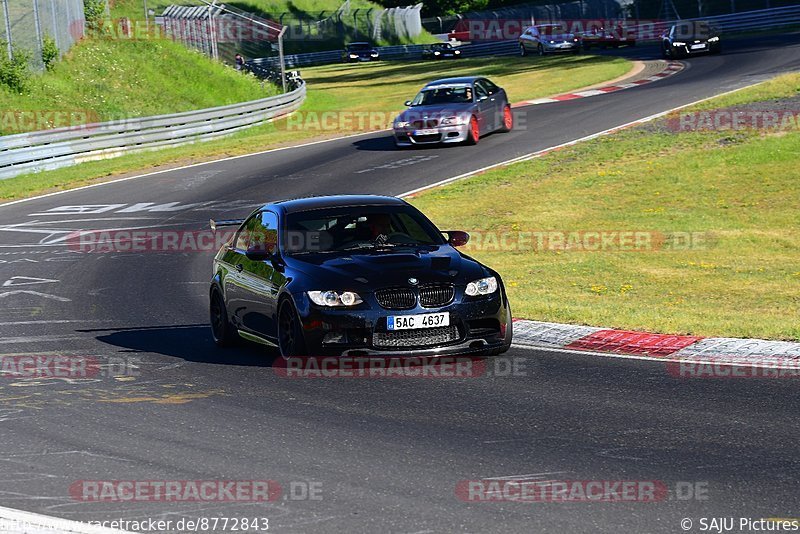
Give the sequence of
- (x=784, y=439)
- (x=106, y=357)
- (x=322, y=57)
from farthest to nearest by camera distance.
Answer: (x=322, y=57), (x=106, y=357), (x=784, y=439)

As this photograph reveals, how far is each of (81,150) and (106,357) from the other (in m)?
22.4

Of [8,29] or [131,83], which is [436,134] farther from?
[131,83]

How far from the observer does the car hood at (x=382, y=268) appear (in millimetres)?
10320

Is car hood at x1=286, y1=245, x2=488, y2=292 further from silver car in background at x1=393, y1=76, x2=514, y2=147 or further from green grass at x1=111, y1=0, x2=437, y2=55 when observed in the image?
green grass at x1=111, y1=0, x2=437, y2=55

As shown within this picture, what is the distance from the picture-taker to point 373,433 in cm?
803

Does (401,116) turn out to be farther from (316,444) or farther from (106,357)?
(316,444)

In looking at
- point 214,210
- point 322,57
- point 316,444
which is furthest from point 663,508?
point 322,57

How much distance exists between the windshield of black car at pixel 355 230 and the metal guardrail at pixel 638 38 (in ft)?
173

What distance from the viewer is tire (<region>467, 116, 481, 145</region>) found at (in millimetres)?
30719

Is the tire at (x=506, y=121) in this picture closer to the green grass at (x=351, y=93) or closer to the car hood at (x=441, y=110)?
the car hood at (x=441, y=110)

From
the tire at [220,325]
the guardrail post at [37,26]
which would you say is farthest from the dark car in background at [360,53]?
the tire at [220,325]

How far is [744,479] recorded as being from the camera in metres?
6.61

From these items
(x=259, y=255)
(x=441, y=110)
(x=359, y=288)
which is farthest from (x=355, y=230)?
(x=441, y=110)

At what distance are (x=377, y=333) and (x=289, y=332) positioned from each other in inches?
34.4
